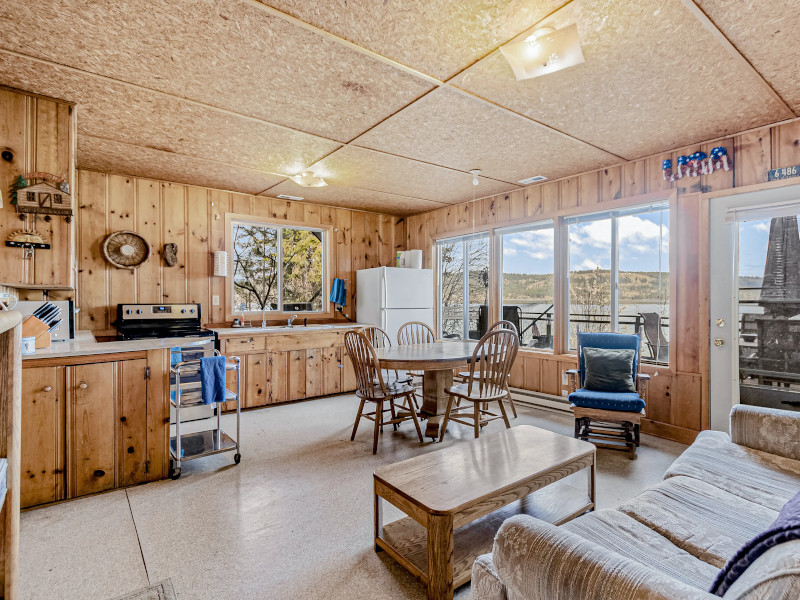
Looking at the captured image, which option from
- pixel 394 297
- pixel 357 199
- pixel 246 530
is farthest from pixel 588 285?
pixel 246 530

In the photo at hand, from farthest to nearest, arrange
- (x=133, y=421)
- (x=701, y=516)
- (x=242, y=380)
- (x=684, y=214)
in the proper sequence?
1. (x=242, y=380)
2. (x=684, y=214)
3. (x=133, y=421)
4. (x=701, y=516)

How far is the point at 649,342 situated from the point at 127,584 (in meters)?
4.21

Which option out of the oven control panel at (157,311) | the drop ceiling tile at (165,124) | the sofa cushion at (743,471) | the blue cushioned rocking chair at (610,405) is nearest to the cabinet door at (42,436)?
the drop ceiling tile at (165,124)

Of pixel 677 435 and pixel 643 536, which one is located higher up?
pixel 643 536

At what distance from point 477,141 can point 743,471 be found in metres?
2.69

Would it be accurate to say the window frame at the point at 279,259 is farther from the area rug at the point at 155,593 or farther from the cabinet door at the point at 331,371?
the area rug at the point at 155,593

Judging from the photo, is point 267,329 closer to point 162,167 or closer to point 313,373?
point 313,373

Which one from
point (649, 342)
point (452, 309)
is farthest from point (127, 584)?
point (452, 309)

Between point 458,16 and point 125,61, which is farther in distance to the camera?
point 125,61

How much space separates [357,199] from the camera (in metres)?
5.24

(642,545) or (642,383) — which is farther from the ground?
(642,383)

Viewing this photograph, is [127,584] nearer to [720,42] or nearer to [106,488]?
[106,488]

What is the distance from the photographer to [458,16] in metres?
1.82

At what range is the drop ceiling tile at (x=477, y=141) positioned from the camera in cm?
278
